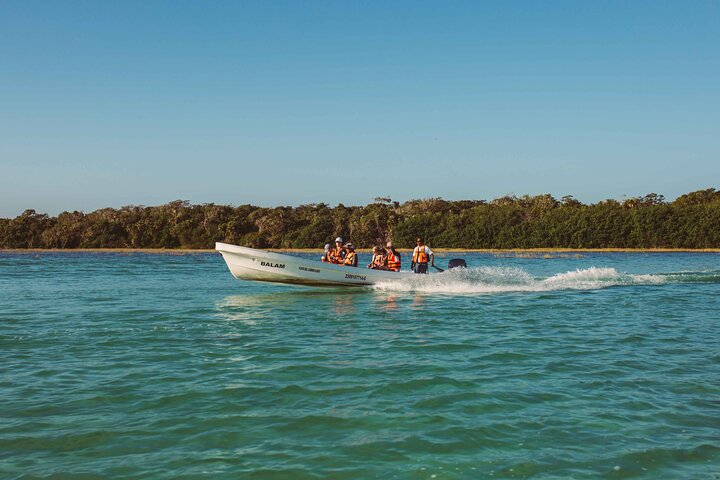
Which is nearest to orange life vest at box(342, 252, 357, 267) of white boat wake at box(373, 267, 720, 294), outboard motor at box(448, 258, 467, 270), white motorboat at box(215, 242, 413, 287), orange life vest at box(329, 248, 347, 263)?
orange life vest at box(329, 248, 347, 263)

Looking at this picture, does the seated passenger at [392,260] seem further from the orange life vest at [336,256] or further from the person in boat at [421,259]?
the orange life vest at [336,256]

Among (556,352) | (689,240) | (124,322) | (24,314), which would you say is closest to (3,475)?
(556,352)

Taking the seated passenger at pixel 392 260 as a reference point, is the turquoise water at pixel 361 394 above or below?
below

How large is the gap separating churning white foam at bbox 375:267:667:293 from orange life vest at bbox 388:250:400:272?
2.59 ft

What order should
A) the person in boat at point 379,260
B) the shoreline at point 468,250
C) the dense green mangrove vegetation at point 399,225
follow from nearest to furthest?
the person in boat at point 379,260
the shoreline at point 468,250
the dense green mangrove vegetation at point 399,225

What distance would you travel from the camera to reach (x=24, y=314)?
16.6 m

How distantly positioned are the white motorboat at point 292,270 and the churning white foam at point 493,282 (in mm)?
526

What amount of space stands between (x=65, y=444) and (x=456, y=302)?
14.2 metres

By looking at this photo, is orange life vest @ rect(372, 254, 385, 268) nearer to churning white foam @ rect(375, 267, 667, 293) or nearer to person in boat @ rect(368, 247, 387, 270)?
person in boat @ rect(368, 247, 387, 270)

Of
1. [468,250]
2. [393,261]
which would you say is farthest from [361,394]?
[468,250]

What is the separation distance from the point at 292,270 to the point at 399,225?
53.9m

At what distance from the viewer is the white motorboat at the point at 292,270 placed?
2181 cm

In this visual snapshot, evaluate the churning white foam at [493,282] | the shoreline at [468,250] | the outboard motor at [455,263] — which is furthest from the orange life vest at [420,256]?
the shoreline at [468,250]

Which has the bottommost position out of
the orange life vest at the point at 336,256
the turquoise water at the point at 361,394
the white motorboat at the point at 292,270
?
the turquoise water at the point at 361,394
